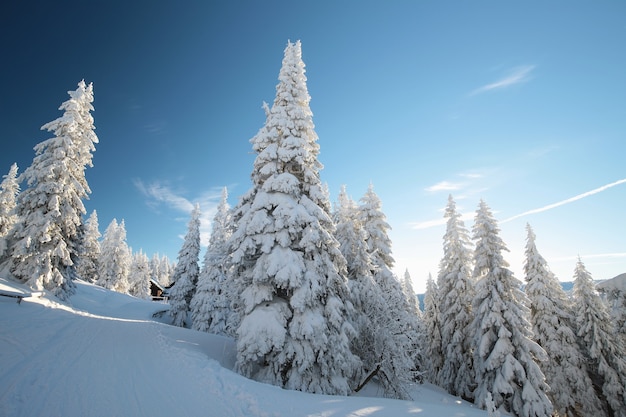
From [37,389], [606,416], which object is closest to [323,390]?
[37,389]

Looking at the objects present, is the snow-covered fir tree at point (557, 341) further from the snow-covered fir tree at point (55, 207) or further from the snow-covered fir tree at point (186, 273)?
the snow-covered fir tree at point (55, 207)

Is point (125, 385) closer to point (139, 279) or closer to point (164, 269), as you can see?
point (139, 279)

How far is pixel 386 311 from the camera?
16.1 meters

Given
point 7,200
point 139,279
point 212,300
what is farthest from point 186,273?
point 139,279

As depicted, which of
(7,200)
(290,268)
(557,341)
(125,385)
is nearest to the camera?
(125,385)

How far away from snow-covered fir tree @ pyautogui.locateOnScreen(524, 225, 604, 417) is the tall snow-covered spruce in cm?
1937

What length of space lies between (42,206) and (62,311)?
8.15 metres

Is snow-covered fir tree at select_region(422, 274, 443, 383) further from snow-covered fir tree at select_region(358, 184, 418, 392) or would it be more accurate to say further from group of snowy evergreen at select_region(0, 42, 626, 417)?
snow-covered fir tree at select_region(358, 184, 418, 392)

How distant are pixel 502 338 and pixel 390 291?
24.9 feet

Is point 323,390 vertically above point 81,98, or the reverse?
point 81,98

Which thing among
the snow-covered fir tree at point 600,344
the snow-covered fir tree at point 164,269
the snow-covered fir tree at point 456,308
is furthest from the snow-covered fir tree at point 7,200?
the snow-covered fir tree at point 164,269

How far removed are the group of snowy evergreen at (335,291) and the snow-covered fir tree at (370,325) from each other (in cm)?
7

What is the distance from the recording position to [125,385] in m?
7.61

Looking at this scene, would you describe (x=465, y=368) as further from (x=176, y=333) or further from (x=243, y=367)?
(x=176, y=333)
